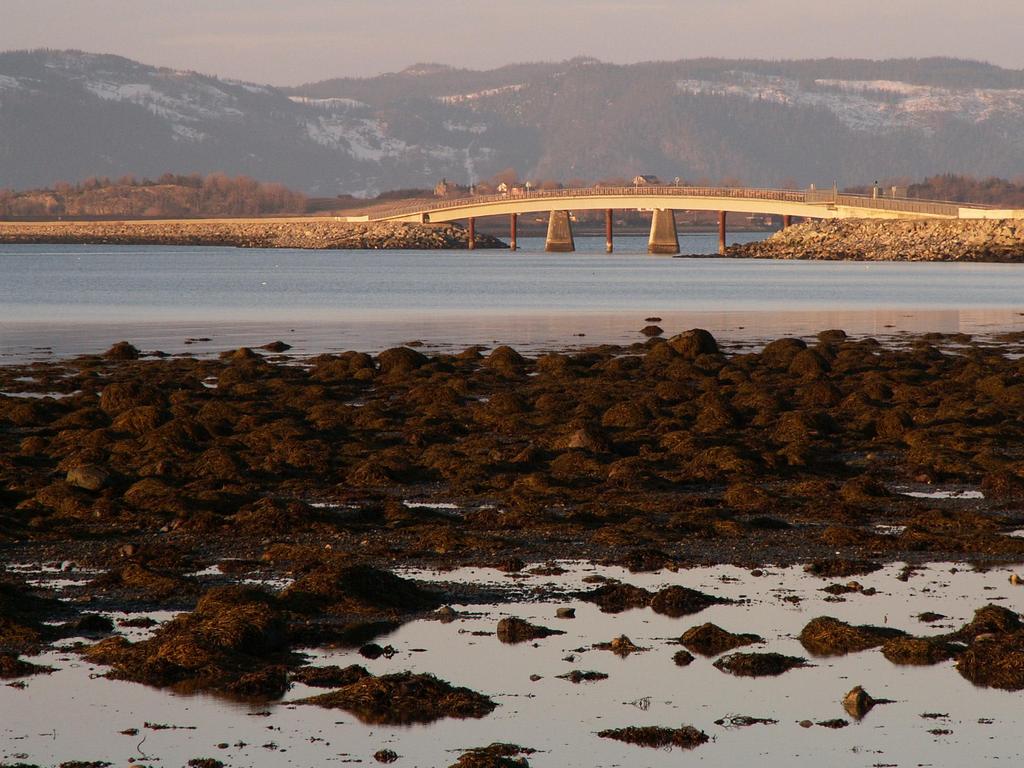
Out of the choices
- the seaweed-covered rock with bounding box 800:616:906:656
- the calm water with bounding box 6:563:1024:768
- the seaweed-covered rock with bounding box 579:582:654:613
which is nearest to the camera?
the calm water with bounding box 6:563:1024:768

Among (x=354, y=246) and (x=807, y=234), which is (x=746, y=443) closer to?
(x=807, y=234)

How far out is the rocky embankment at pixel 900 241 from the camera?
11781 cm

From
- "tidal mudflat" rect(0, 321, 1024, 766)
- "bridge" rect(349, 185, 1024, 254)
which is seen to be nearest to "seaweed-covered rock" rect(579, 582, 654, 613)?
"tidal mudflat" rect(0, 321, 1024, 766)

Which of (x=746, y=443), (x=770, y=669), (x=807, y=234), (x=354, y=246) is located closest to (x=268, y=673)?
(x=770, y=669)

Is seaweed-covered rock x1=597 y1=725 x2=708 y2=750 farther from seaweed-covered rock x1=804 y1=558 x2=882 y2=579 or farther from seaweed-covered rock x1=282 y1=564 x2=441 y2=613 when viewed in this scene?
seaweed-covered rock x1=804 y1=558 x2=882 y2=579

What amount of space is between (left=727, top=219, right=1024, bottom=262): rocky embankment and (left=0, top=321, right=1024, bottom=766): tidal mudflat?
95.4m

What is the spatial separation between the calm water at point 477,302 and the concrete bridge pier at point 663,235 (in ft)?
104

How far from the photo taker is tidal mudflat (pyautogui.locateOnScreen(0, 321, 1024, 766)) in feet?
33.0

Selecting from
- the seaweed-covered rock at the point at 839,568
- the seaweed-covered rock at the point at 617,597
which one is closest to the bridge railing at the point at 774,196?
the seaweed-covered rock at the point at 839,568

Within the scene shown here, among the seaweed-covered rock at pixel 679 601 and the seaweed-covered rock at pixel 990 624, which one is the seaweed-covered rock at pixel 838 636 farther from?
the seaweed-covered rock at pixel 679 601

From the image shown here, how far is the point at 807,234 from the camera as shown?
136750 mm

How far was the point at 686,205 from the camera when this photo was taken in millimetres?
136625

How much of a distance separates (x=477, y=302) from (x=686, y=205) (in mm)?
66841

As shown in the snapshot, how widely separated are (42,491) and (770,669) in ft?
30.9
